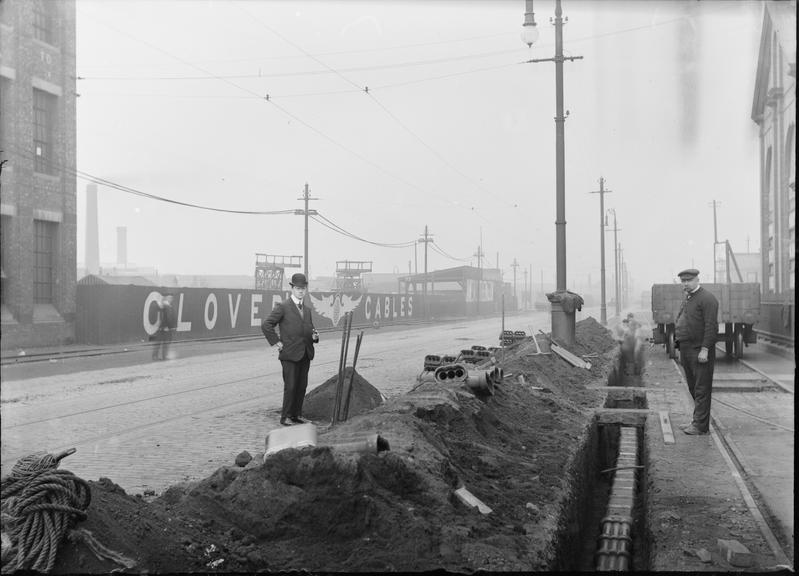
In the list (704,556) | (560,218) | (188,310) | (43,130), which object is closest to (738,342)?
(560,218)

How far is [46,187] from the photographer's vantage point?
71.2 feet

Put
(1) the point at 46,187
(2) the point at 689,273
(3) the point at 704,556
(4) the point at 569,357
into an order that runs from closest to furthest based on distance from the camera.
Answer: (3) the point at 704,556 → (2) the point at 689,273 → (4) the point at 569,357 → (1) the point at 46,187

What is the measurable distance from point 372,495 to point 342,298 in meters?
34.3

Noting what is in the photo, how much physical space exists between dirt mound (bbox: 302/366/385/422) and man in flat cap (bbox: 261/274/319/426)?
0.60m

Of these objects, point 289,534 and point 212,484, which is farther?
point 212,484

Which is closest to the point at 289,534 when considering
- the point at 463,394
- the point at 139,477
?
the point at 139,477

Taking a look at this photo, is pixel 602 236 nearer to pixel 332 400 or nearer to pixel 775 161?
pixel 775 161

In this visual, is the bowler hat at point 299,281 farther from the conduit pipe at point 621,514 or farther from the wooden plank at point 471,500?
the wooden plank at point 471,500

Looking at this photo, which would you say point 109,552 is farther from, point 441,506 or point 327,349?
point 327,349

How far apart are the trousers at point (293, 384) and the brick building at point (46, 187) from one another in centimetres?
754

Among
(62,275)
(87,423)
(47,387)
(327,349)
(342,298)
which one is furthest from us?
(342,298)

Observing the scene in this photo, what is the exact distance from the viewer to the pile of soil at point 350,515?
3.78m

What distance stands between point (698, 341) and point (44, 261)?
1637cm

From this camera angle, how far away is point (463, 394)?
794cm
